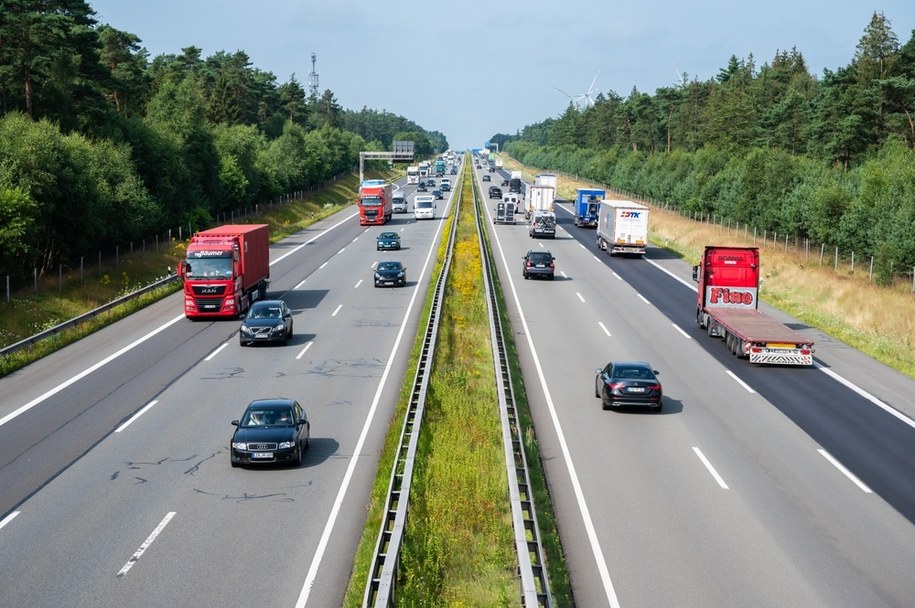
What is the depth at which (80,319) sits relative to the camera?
3916cm

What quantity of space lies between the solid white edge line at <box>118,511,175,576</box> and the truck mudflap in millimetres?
22099

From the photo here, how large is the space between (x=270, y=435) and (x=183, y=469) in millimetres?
2102

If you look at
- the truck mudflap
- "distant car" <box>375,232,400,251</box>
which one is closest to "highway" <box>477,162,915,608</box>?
the truck mudflap

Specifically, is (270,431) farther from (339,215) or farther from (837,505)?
(339,215)

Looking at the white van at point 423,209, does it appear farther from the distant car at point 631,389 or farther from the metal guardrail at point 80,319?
the distant car at point 631,389

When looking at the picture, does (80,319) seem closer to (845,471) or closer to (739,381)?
(739,381)

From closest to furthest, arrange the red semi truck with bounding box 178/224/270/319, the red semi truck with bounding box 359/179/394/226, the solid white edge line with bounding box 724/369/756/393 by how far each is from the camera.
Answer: the solid white edge line with bounding box 724/369/756/393
the red semi truck with bounding box 178/224/270/319
the red semi truck with bounding box 359/179/394/226

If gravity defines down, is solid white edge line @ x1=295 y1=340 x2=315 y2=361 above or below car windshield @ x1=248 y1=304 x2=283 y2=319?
below

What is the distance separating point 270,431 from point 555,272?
4049 centimetres

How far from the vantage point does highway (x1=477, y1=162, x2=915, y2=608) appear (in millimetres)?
16062

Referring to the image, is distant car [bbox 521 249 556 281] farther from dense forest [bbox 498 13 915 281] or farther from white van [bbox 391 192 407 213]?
white van [bbox 391 192 407 213]

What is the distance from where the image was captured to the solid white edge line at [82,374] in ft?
88.0

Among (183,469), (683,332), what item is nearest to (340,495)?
(183,469)

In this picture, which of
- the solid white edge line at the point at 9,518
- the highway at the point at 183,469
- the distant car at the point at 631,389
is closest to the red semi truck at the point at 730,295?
the distant car at the point at 631,389
